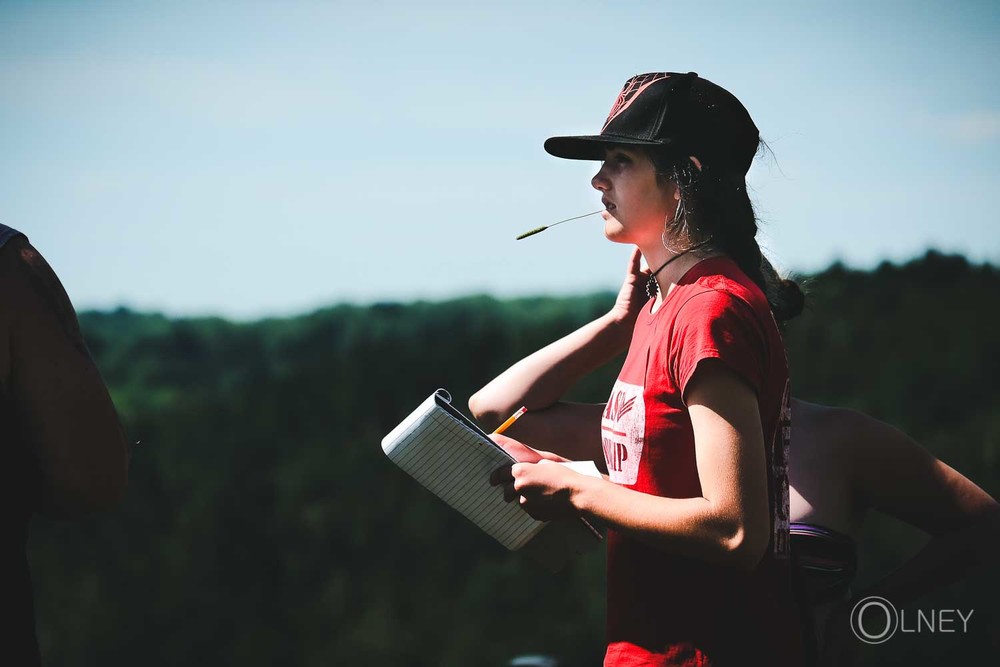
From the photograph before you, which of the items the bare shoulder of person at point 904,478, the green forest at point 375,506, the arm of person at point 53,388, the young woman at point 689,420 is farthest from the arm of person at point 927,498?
the green forest at point 375,506

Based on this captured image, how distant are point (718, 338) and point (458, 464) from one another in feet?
1.61

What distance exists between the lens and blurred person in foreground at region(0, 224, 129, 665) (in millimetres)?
1248

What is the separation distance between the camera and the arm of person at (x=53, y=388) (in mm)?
1251

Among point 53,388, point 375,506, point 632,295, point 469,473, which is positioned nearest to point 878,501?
point 632,295

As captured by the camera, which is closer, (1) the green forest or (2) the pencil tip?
(2) the pencil tip

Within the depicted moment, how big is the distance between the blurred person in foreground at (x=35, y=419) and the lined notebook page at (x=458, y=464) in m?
0.43

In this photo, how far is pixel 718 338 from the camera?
1253mm

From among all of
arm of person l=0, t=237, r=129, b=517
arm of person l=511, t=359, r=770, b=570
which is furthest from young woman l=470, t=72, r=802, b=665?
arm of person l=0, t=237, r=129, b=517

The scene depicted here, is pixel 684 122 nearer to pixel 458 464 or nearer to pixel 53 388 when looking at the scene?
pixel 458 464

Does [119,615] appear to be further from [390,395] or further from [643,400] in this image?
[643,400]

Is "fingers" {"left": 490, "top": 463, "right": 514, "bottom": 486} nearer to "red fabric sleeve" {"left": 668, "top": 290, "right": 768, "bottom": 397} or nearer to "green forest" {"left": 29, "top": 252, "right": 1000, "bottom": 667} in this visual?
"red fabric sleeve" {"left": 668, "top": 290, "right": 768, "bottom": 397}

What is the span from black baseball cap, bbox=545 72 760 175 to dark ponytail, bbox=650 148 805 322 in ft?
0.07

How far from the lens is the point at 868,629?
6.18ft

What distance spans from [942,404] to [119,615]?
15.9ft
